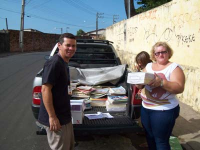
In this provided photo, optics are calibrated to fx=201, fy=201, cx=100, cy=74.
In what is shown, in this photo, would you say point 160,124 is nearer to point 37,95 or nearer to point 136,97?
point 136,97

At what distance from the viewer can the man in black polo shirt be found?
1.96 m

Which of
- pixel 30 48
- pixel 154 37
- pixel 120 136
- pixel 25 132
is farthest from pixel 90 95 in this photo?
pixel 30 48

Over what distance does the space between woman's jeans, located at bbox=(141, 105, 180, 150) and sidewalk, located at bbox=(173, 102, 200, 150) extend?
1.31 meters

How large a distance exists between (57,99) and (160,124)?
118cm

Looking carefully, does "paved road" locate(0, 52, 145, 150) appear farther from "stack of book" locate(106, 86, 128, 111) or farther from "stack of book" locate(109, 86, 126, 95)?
"stack of book" locate(109, 86, 126, 95)

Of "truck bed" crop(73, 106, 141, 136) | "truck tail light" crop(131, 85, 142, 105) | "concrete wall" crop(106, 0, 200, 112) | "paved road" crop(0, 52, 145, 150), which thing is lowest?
"paved road" crop(0, 52, 145, 150)

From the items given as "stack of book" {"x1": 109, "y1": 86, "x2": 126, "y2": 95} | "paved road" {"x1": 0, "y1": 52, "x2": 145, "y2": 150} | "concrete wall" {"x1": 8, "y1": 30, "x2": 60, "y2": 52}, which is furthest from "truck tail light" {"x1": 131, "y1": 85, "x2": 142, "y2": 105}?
"concrete wall" {"x1": 8, "y1": 30, "x2": 60, "y2": 52}

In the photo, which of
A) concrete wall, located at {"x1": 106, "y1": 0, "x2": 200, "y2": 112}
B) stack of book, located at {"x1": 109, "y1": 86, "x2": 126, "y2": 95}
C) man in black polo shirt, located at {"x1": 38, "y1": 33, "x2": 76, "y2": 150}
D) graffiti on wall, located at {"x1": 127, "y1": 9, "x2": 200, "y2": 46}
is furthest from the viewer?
graffiti on wall, located at {"x1": 127, "y1": 9, "x2": 200, "y2": 46}

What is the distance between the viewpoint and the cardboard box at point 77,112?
9.52ft

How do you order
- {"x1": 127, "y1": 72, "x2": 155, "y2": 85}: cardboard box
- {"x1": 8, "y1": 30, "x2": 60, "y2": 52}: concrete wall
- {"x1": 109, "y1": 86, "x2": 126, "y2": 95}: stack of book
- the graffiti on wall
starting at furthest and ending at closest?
{"x1": 8, "y1": 30, "x2": 60, "y2": 52}: concrete wall, the graffiti on wall, {"x1": 109, "y1": 86, "x2": 126, "y2": 95}: stack of book, {"x1": 127, "y1": 72, "x2": 155, "y2": 85}: cardboard box

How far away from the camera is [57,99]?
6.76 ft

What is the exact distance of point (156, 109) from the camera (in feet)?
7.51

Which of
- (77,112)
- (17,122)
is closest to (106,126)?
(77,112)

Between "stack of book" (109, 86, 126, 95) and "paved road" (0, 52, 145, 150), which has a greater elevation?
"stack of book" (109, 86, 126, 95)
